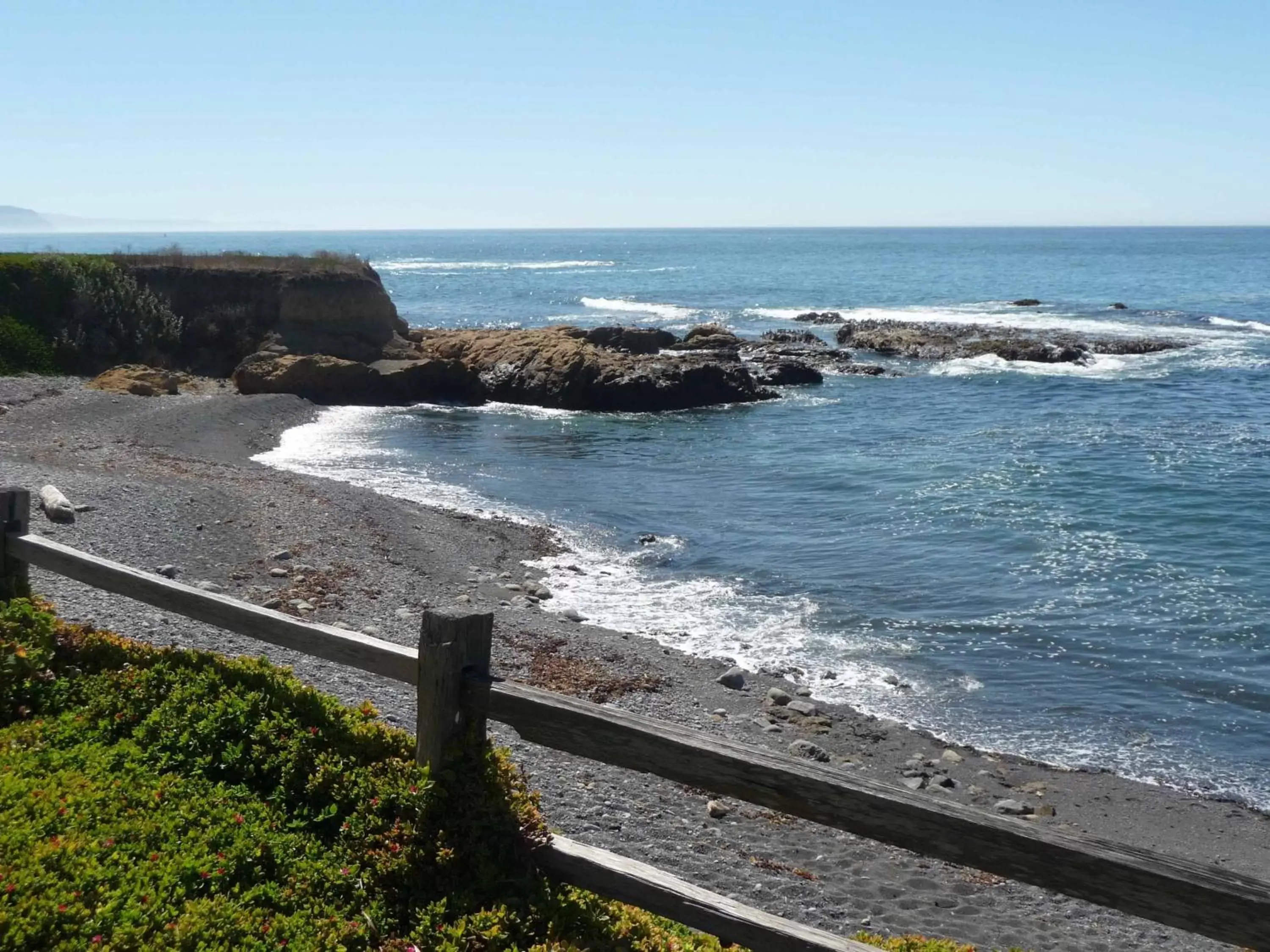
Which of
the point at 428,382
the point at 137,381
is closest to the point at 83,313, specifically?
the point at 137,381

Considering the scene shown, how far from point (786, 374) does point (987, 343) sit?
41.1 ft

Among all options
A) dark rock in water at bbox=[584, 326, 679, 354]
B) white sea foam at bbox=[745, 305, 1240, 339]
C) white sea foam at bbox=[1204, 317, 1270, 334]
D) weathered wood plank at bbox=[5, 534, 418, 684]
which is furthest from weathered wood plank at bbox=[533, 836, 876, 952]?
white sea foam at bbox=[1204, 317, 1270, 334]

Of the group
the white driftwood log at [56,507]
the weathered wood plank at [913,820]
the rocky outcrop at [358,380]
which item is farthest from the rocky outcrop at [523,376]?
the weathered wood plank at [913,820]

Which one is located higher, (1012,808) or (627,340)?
(627,340)

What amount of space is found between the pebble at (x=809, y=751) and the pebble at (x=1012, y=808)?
1.73 metres

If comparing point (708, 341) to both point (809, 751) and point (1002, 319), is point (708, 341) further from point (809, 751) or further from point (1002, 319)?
point (809, 751)

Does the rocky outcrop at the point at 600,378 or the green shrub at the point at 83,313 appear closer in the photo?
the green shrub at the point at 83,313

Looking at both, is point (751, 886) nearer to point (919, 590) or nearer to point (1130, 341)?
point (919, 590)

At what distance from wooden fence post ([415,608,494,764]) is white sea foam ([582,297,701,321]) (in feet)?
209

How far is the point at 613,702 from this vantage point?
39.8 ft

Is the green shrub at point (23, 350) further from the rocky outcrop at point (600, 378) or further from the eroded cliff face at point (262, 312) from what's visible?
the rocky outcrop at point (600, 378)

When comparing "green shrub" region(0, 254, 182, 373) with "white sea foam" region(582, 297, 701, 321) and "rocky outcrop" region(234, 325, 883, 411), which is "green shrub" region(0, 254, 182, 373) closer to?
"rocky outcrop" region(234, 325, 883, 411)

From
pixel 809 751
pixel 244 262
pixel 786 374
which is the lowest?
pixel 809 751

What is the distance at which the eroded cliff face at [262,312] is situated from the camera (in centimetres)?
3791
